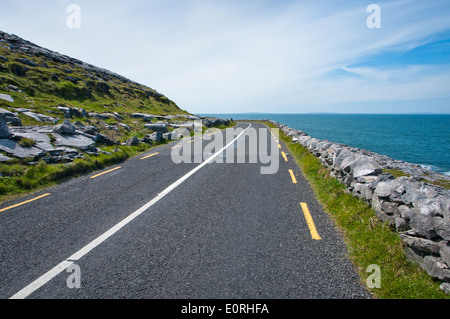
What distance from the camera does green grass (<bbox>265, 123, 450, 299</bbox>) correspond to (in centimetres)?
326

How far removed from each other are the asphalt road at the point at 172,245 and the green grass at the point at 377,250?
0.77 ft

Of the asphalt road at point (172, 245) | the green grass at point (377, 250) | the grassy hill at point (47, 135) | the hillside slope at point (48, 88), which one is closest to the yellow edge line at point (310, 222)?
the asphalt road at point (172, 245)

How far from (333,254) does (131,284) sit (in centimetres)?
342

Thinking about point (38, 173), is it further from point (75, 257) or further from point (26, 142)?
point (75, 257)

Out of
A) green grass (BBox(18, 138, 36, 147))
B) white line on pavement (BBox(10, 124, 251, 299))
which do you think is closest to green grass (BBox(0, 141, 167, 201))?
green grass (BBox(18, 138, 36, 147))

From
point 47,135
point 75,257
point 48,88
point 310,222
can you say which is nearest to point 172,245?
point 75,257

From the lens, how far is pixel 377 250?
4051 millimetres

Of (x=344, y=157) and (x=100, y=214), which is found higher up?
(x=344, y=157)

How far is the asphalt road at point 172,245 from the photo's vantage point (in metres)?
3.33

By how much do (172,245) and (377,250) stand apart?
3698mm
